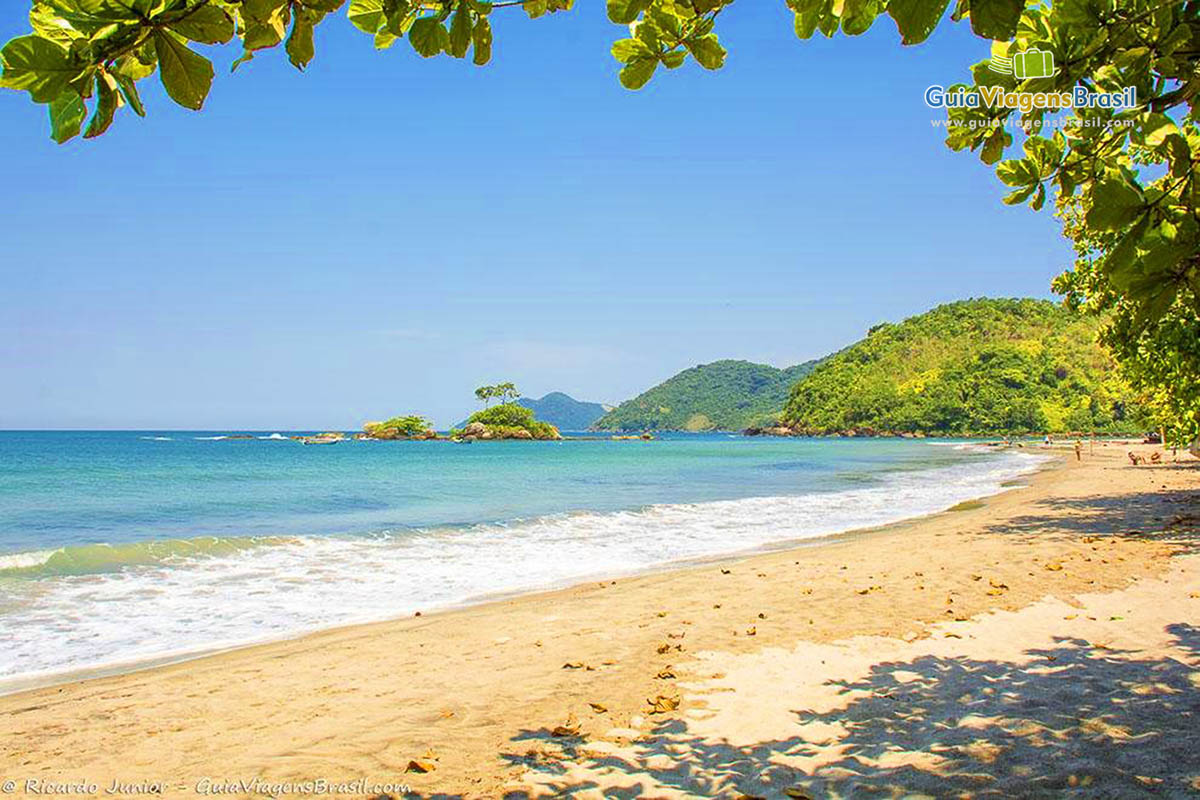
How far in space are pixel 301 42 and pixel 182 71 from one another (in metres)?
0.62

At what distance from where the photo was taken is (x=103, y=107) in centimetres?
143

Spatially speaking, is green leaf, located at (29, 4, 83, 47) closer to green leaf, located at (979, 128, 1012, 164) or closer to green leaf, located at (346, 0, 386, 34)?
green leaf, located at (346, 0, 386, 34)

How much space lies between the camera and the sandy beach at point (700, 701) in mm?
3797

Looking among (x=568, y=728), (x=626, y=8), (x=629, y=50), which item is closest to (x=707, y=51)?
(x=629, y=50)

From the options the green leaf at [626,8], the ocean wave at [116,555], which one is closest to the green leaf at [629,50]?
the green leaf at [626,8]

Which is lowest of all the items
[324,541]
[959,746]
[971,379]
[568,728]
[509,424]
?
[324,541]

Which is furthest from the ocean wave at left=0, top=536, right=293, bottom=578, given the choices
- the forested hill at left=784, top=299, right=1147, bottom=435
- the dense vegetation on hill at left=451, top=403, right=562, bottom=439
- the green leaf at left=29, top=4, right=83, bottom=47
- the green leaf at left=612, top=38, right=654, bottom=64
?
the forested hill at left=784, top=299, right=1147, bottom=435

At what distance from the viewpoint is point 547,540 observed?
53.0ft

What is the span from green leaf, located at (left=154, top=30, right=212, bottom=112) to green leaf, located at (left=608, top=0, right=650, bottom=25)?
1089mm

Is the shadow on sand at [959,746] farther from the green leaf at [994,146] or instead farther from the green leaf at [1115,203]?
the green leaf at [994,146]

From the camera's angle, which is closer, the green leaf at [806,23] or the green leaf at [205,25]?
the green leaf at [205,25]

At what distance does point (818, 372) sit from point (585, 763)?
177 m

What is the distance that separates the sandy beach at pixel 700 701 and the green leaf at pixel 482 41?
354cm

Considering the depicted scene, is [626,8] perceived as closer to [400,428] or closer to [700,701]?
[700,701]
